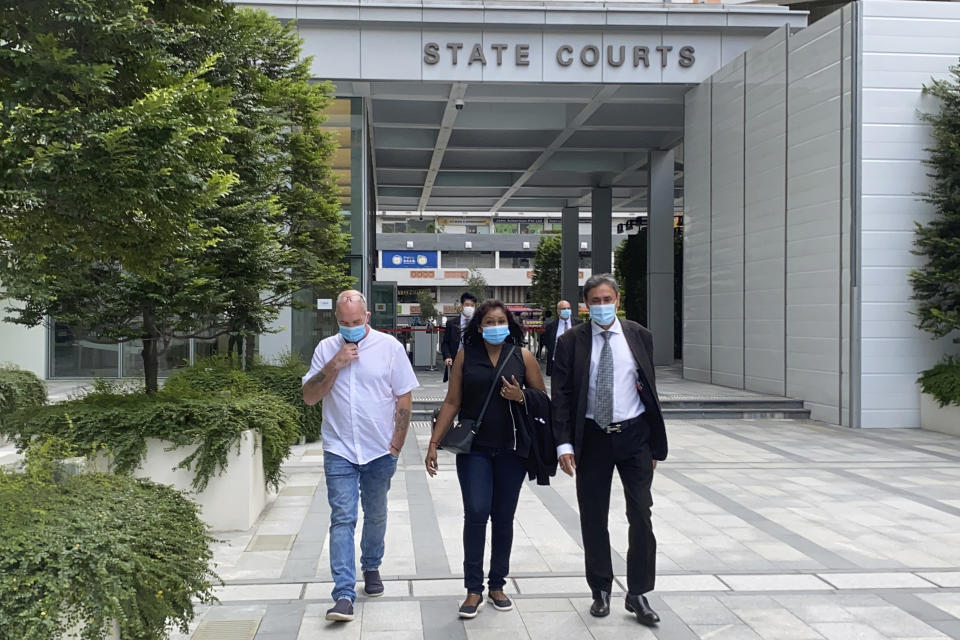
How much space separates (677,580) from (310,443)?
24.2 ft

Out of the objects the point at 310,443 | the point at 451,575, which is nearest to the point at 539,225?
the point at 310,443

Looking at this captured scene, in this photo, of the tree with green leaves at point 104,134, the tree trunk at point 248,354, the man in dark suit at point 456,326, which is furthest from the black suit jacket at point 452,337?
the tree with green leaves at point 104,134

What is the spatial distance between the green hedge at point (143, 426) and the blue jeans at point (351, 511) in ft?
6.51

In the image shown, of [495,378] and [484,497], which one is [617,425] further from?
[484,497]

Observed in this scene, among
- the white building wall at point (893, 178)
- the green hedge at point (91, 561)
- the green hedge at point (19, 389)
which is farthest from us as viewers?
the white building wall at point (893, 178)

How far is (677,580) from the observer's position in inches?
211

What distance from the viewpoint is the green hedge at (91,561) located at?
296 centimetres

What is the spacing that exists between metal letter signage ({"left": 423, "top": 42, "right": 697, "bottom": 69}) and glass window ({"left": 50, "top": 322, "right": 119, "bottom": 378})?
11242 millimetres

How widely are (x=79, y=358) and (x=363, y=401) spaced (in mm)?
19840

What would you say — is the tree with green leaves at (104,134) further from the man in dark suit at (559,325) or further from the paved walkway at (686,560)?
the man in dark suit at (559,325)

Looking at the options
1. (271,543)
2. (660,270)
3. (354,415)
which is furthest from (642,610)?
(660,270)

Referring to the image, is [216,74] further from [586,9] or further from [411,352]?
[411,352]

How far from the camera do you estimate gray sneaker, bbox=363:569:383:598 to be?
4996 millimetres

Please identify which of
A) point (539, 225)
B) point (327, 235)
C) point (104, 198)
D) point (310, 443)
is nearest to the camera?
point (104, 198)
